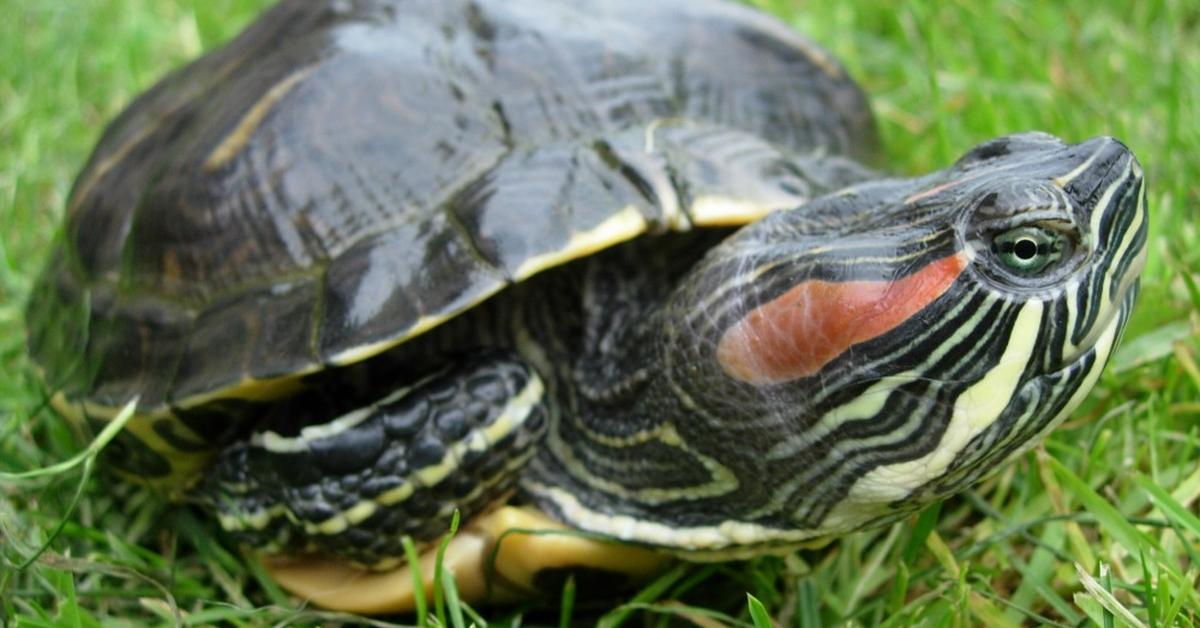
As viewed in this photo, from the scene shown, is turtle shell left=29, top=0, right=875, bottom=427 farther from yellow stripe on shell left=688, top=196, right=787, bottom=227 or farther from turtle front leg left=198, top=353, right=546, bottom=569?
turtle front leg left=198, top=353, right=546, bottom=569

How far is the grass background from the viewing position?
2.07m

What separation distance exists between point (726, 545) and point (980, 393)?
59 centimetres

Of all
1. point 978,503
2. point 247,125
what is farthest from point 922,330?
point 247,125

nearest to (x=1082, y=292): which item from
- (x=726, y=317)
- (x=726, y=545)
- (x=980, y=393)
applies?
(x=980, y=393)

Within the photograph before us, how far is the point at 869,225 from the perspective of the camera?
183 cm

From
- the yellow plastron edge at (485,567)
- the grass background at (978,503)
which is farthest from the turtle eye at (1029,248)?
the yellow plastron edge at (485,567)

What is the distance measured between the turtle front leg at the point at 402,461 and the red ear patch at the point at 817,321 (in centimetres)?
55

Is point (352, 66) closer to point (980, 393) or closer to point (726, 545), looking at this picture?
point (726, 545)

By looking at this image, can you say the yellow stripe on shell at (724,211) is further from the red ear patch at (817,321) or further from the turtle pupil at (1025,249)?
the turtle pupil at (1025,249)

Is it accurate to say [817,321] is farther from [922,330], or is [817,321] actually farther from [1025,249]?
[1025,249]

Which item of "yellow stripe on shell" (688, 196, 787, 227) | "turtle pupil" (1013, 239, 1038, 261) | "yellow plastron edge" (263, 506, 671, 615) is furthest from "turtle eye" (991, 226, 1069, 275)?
"yellow plastron edge" (263, 506, 671, 615)

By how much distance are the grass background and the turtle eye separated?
57cm

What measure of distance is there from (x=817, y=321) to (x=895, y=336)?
0.13m

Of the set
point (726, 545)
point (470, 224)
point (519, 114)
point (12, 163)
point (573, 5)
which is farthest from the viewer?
point (12, 163)
